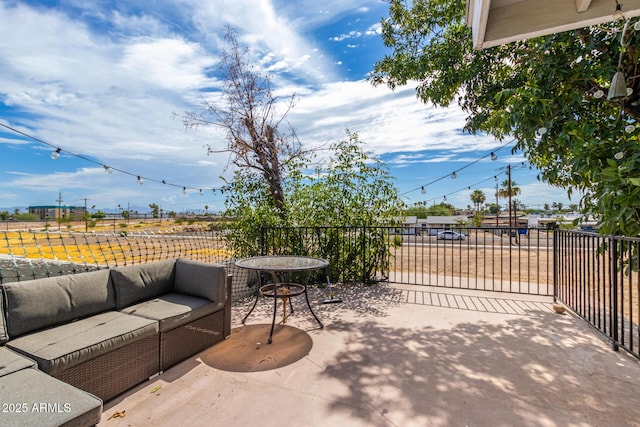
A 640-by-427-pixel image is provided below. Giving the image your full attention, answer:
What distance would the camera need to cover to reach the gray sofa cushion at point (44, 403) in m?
1.05

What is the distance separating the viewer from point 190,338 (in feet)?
7.64

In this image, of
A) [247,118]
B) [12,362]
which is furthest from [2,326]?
[247,118]

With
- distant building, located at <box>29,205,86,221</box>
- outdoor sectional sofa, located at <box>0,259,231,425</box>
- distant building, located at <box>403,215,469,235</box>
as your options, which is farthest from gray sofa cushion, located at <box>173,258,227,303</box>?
distant building, located at <box>29,205,86,221</box>

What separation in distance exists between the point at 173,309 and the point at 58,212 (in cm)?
4567

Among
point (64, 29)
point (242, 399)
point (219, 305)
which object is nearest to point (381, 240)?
point (219, 305)

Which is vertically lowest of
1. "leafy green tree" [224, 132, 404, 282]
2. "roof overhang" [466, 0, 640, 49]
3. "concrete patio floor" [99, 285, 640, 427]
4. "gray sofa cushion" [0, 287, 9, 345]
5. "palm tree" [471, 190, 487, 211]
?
"concrete patio floor" [99, 285, 640, 427]

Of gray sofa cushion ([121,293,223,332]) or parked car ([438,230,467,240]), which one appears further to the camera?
parked car ([438,230,467,240])

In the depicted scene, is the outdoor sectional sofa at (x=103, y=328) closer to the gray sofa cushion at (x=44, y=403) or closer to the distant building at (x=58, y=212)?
the gray sofa cushion at (x=44, y=403)

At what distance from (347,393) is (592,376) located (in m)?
1.81

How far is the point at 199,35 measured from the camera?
16.5 feet

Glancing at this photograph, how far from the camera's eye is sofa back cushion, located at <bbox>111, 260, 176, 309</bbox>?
7.61 feet

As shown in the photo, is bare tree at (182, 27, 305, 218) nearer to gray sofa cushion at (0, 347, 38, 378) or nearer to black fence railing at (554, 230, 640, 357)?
gray sofa cushion at (0, 347, 38, 378)

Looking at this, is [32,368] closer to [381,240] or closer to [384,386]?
[384,386]

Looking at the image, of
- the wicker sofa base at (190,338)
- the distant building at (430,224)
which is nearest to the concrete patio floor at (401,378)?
the wicker sofa base at (190,338)
